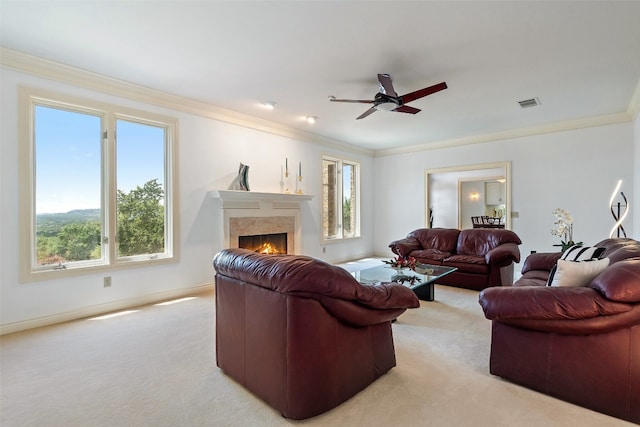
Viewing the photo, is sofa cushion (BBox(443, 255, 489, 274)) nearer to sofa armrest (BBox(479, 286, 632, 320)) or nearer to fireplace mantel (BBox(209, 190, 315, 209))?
sofa armrest (BBox(479, 286, 632, 320))

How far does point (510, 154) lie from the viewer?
597 centimetres

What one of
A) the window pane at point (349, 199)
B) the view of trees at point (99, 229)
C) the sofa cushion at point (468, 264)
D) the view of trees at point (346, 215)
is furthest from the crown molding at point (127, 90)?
the sofa cushion at point (468, 264)

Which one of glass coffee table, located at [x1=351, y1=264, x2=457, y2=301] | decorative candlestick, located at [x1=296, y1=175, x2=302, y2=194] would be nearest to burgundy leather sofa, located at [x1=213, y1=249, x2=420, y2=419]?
glass coffee table, located at [x1=351, y1=264, x2=457, y2=301]

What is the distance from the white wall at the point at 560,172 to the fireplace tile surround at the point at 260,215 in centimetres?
354

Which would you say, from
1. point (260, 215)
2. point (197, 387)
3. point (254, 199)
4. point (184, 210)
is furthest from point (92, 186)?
point (197, 387)

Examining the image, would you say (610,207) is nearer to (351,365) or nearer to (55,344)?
(351,365)

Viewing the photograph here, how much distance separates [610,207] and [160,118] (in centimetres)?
694

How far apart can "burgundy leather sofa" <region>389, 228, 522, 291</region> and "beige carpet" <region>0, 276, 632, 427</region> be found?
1500 millimetres

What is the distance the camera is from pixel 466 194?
6637mm

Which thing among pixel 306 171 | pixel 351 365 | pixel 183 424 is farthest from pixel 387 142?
pixel 183 424

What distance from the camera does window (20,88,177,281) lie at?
10.7 feet

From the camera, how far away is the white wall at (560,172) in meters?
5.04

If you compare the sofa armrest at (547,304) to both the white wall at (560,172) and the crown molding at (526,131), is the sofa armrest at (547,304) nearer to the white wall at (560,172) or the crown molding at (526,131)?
the white wall at (560,172)

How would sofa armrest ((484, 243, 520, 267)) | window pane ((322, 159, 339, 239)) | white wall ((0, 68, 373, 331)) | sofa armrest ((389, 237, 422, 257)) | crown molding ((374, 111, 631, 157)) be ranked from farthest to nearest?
1. window pane ((322, 159, 339, 239))
2. sofa armrest ((389, 237, 422, 257))
3. crown molding ((374, 111, 631, 157))
4. sofa armrest ((484, 243, 520, 267))
5. white wall ((0, 68, 373, 331))
